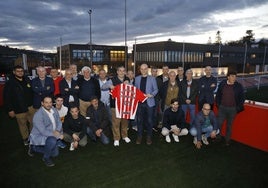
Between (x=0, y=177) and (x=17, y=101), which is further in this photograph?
(x=17, y=101)

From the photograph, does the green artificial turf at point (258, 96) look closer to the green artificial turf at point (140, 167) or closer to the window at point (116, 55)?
the green artificial turf at point (140, 167)

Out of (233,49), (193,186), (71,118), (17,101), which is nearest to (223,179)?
(193,186)

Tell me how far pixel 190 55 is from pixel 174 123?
39511 millimetres

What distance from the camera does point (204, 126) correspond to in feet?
19.5

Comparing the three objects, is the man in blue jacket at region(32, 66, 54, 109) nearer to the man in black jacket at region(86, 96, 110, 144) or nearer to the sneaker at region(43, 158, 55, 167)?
the man in black jacket at region(86, 96, 110, 144)

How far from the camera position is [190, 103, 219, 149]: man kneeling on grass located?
5723mm

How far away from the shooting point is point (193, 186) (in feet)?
13.0

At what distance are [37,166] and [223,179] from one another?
435cm

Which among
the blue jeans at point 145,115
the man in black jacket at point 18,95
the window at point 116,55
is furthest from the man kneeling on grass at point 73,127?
the window at point 116,55

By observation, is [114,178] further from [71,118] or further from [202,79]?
[202,79]

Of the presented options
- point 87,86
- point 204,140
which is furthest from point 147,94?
point 204,140

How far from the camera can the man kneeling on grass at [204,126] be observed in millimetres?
5723

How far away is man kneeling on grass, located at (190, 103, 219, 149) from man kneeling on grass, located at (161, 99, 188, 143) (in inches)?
15.5

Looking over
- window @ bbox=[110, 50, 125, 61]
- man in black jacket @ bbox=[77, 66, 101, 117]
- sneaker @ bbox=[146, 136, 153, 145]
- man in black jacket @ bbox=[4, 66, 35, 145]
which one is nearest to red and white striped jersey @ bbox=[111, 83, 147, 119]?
man in black jacket @ bbox=[77, 66, 101, 117]
